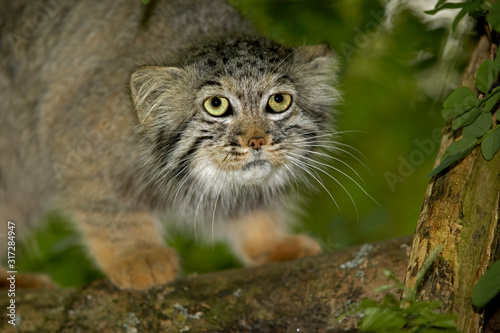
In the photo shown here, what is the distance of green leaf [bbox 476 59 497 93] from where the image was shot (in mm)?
2234

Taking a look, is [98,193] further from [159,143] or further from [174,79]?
[174,79]

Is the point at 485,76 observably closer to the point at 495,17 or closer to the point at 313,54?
the point at 495,17

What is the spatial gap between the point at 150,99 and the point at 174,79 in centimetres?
20

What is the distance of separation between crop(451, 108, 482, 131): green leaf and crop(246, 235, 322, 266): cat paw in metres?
1.98

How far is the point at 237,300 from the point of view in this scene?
3.16m

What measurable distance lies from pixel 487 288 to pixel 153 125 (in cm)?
226

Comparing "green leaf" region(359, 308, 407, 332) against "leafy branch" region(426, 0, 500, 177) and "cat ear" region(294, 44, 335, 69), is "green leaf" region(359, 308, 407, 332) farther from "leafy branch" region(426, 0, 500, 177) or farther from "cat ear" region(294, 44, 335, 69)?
"cat ear" region(294, 44, 335, 69)

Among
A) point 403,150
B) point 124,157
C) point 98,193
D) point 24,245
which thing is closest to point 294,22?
point 403,150

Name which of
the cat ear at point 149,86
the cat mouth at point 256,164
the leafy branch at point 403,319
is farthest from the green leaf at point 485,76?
the cat ear at point 149,86

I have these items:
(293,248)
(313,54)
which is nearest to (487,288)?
→ (313,54)

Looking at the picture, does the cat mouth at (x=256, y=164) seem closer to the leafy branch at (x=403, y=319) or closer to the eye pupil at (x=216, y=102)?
the eye pupil at (x=216, y=102)

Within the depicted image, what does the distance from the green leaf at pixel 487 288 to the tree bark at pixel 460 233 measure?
12 centimetres

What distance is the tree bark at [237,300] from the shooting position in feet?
9.90

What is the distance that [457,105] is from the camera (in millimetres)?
2281
